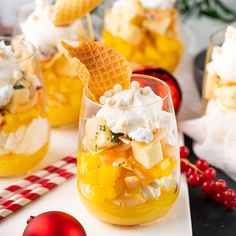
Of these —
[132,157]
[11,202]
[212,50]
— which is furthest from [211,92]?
[11,202]

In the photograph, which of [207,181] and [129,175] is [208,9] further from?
[129,175]

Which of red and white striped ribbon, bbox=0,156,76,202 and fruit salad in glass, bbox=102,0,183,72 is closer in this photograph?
red and white striped ribbon, bbox=0,156,76,202

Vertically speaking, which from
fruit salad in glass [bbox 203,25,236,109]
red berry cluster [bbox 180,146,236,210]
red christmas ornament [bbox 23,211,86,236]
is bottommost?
red berry cluster [bbox 180,146,236,210]

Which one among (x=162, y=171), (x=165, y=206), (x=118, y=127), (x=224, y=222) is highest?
(x=118, y=127)

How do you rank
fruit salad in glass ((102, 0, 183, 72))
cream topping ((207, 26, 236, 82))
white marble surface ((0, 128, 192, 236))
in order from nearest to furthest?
white marble surface ((0, 128, 192, 236)) → cream topping ((207, 26, 236, 82)) → fruit salad in glass ((102, 0, 183, 72))

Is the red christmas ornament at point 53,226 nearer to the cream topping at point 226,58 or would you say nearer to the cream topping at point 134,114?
the cream topping at point 134,114

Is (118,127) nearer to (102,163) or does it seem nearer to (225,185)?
(102,163)

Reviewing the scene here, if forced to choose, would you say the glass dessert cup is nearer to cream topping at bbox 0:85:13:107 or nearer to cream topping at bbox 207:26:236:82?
cream topping at bbox 0:85:13:107

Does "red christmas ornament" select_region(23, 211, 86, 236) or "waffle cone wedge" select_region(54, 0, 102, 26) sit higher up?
"waffle cone wedge" select_region(54, 0, 102, 26)

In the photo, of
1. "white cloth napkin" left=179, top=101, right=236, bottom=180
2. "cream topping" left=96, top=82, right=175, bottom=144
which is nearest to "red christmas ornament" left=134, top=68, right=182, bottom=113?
"white cloth napkin" left=179, top=101, right=236, bottom=180
